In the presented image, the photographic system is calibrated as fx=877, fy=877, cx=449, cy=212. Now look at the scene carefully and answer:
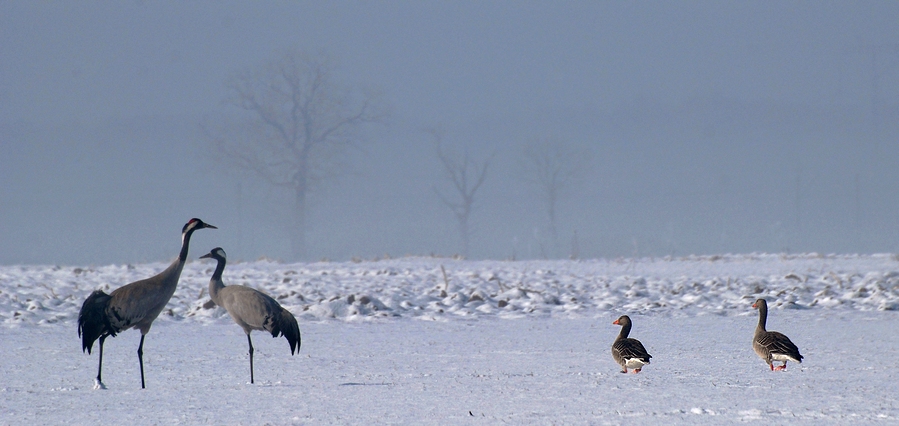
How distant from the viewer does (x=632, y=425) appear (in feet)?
18.1

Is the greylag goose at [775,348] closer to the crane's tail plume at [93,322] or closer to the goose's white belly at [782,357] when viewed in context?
the goose's white belly at [782,357]

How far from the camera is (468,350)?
32.1 feet

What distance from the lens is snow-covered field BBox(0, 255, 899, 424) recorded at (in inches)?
245

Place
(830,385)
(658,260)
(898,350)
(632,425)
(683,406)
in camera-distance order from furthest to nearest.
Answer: (658,260) → (898,350) → (830,385) → (683,406) → (632,425)

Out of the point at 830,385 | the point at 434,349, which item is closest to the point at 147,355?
the point at 434,349

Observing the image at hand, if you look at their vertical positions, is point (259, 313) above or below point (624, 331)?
above

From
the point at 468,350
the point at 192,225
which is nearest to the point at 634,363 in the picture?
the point at 468,350

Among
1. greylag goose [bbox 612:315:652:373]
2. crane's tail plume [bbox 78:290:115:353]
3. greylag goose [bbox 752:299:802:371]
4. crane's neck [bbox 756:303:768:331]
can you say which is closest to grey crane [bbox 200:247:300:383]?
crane's tail plume [bbox 78:290:115:353]

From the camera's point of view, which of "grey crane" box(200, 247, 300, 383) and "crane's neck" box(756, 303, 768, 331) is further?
"crane's neck" box(756, 303, 768, 331)

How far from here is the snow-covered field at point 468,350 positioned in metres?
6.21

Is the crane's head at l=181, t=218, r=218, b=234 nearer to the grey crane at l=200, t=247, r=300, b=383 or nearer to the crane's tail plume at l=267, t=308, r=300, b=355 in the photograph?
the grey crane at l=200, t=247, r=300, b=383

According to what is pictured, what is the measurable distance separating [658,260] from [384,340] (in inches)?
555

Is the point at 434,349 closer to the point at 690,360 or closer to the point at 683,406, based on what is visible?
the point at 690,360

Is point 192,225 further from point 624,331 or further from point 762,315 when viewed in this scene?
point 762,315
